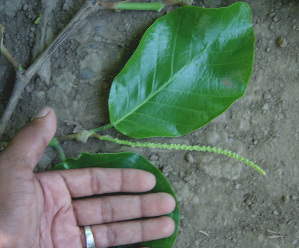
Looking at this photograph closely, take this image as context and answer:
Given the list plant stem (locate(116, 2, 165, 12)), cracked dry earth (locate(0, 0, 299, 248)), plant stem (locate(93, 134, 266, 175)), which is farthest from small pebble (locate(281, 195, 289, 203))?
plant stem (locate(116, 2, 165, 12))

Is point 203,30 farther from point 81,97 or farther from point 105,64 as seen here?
point 81,97

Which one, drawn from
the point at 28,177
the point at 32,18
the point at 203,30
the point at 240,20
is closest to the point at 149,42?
the point at 203,30

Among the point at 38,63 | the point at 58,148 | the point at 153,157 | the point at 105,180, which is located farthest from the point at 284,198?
the point at 38,63

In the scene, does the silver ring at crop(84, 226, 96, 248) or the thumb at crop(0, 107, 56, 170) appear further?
the silver ring at crop(84, 226, 96, 248)

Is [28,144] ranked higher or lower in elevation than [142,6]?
lower

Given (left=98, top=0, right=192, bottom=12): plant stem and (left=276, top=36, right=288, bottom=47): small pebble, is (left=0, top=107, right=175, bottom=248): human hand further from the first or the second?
(left=276, top=36, right=288, bottom=47): small pebble

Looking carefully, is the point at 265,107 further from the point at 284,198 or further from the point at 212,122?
the point at 284,198
